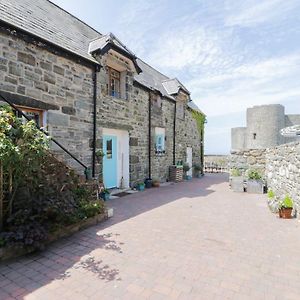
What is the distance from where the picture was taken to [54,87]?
23.5 ft

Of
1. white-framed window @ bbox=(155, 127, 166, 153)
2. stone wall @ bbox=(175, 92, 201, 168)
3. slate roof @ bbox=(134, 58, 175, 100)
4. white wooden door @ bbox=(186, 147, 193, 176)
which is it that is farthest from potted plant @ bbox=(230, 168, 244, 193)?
slate roof @ bbox=(134, 58, 175, 100)

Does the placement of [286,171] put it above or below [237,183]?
above

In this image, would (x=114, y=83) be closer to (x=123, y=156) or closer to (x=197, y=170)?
(x=123, y=156)

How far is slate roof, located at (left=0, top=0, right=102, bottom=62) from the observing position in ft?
21.4

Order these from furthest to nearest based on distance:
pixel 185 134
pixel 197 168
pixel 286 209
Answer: pixel 197 168
pixel 185 134
pixel 286 209

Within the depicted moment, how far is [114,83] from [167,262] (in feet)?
26.9

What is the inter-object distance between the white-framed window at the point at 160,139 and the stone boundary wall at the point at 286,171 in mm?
5854

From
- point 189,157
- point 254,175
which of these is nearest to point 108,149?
point 254,175

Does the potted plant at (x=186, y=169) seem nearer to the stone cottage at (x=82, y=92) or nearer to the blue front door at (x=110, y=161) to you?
the stone cottage at (x=82, y=92)

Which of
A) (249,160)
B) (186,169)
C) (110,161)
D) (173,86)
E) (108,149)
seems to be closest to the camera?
(108,149)

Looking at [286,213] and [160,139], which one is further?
[160,139]

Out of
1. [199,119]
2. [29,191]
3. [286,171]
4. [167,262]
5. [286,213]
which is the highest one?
[199,119]

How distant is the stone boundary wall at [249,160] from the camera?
11578 mm

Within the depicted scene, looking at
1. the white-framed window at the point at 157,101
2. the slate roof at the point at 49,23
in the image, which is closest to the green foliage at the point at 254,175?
the white-framed window at the point at 157,101
